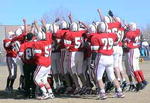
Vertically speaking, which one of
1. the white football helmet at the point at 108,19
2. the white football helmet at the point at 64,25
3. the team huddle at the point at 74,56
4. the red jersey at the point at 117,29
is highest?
the white football helmet at the point at 108,19

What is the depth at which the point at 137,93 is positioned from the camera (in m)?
15.5

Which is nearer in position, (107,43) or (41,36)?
(107,43)

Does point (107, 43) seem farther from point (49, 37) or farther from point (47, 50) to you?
point (49, 37)

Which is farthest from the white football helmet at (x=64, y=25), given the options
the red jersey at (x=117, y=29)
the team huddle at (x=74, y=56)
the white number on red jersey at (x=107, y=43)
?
the white number on red jersey at (x=107, y=43)

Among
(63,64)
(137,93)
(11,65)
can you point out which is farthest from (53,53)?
(137,93)

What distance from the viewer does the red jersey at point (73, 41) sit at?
14.8 m

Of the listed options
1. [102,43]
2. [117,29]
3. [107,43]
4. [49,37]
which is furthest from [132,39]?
[49,37]

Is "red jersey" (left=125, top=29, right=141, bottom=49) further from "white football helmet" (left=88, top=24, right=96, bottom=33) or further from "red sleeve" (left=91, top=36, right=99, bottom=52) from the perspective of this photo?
"red sleeve" (left=91, top=36, right=99, bottom=52)

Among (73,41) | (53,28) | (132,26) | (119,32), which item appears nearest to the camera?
(73,41)

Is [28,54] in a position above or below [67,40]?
below

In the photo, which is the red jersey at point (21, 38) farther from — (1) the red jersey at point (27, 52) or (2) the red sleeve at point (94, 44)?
(2) the red sleeve at point (94, 44)

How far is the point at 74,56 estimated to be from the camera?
14914mm

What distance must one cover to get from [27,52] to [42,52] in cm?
57

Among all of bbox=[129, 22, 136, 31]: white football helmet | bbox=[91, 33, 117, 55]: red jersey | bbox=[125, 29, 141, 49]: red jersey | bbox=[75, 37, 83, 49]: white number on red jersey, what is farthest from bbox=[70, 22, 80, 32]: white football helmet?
bbox=[129, 22, 136, 31]: white football helmet
